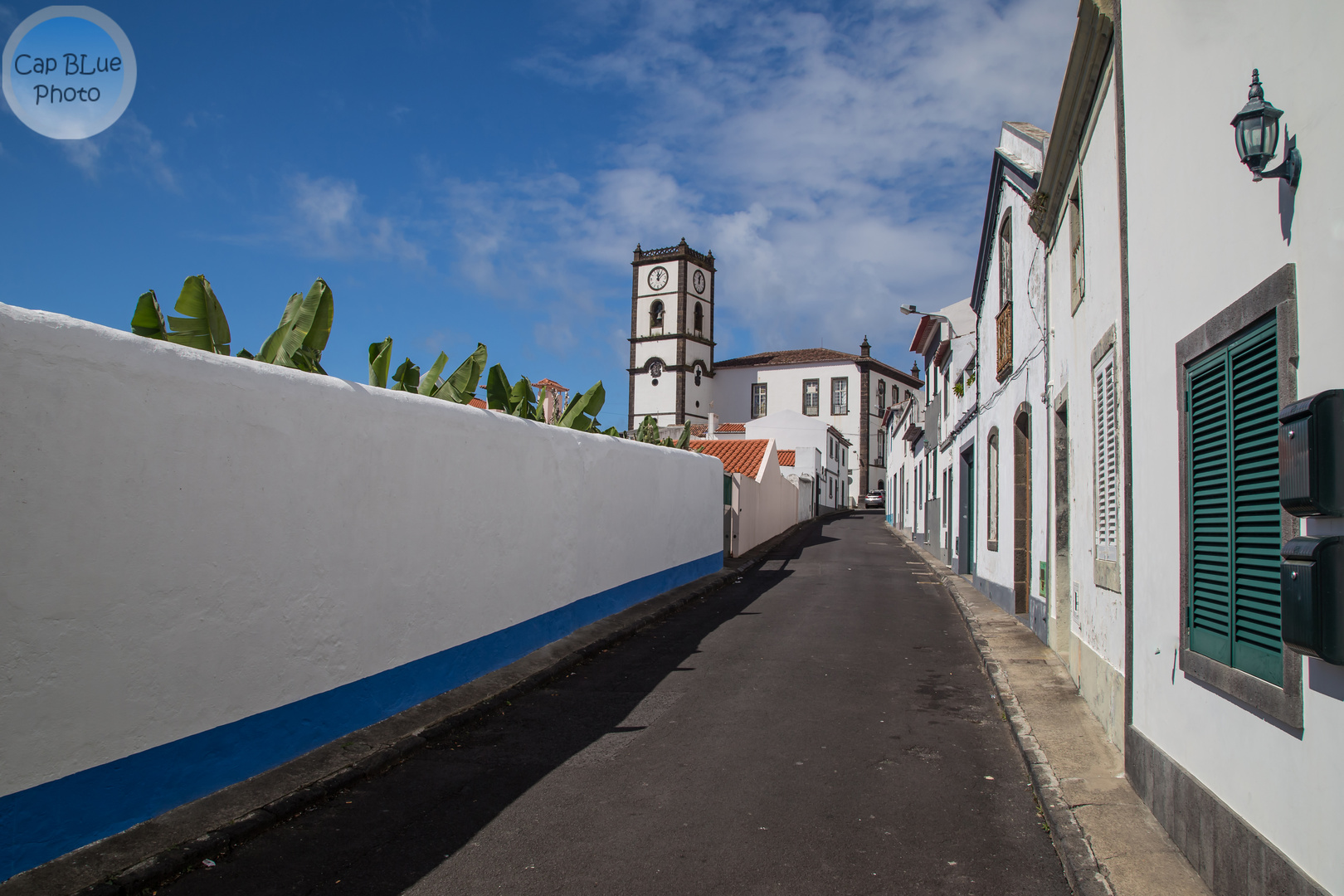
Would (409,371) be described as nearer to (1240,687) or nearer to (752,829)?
(752,829)

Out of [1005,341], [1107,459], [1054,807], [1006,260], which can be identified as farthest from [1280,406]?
[1006,260]

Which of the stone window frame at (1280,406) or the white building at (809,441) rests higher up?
the white building at (809,441)

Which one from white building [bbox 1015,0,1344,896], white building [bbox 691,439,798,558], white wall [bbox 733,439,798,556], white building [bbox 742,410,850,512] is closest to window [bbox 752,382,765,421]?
white building [bbox 742,410,850,512]

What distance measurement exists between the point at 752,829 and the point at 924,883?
37.1 inches

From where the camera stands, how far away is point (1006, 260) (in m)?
12.6

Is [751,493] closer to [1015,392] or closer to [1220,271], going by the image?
[1015,392]

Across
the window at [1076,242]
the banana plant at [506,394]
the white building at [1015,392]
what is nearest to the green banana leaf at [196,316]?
the banana plant at [506,394]

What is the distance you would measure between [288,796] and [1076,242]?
7706 millimetres

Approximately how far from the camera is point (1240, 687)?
360 centimetres

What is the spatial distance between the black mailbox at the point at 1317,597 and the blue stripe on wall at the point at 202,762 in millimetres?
4828

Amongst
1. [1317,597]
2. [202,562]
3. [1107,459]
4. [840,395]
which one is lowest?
[202,562]

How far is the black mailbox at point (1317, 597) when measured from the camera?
264cm

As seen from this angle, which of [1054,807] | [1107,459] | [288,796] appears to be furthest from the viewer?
[1107,459]

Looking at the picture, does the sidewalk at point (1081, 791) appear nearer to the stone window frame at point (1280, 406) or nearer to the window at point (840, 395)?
the stone window frame at point (1280, 406)
